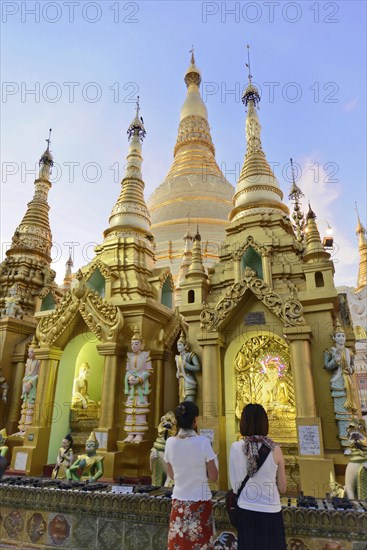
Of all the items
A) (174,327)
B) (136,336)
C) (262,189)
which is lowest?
(136,336)

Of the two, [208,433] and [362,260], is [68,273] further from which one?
[362,260]

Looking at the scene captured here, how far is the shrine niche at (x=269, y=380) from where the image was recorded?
8078mm

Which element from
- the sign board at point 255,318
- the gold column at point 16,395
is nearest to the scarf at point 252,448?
the sign board at point 255,318

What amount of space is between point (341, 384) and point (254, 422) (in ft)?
16.6

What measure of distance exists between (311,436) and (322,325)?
2.26m

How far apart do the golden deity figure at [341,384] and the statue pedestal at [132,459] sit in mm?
4536

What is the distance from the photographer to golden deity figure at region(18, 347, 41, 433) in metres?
10.4

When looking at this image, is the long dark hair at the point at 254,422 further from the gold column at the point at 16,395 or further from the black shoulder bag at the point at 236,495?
the gold column at the point at 16,395

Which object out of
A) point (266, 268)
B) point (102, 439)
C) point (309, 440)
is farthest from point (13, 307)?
point (309, 440)

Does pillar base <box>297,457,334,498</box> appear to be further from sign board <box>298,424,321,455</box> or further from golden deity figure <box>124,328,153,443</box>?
golden deity figure <box>124,328,153,443</box>

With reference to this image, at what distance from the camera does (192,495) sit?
10.7 feet

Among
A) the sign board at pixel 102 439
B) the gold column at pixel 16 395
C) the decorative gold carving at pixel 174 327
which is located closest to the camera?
the sign board at pixel 102 439

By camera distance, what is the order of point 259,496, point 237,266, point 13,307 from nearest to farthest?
point 259,496
point 237,266
point 13,307

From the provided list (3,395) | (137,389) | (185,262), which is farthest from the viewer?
(185,262)
